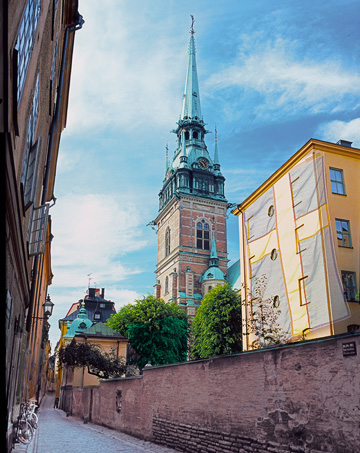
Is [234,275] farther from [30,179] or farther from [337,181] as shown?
[30,179]

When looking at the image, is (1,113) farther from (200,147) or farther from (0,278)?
(200,147)

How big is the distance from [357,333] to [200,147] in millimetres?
59619

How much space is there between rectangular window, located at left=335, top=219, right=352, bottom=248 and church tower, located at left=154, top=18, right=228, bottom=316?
34.8 metres

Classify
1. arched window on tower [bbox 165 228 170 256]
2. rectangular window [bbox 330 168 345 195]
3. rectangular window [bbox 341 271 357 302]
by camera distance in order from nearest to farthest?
rectangular window [bbox 341 271 357 302] < rectangular window [bbox 330 168 345 195] < arched window on tower [bbox 165 228 170 256]

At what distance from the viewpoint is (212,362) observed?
10.4m

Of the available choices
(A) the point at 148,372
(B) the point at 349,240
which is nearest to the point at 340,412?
(A) the point at 148,372

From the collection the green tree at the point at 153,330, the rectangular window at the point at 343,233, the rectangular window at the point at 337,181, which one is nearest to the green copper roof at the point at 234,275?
the green tree at the point at 153,330

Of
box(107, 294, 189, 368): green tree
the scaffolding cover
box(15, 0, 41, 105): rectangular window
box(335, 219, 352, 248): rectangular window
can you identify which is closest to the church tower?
box(107, 294, 189, 368): green tree

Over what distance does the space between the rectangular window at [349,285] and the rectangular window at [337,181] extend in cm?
355

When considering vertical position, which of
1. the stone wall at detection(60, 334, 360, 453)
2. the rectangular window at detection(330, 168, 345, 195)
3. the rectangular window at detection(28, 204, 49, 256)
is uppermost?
the rectangular window at detection(330, 168, 345, 195)

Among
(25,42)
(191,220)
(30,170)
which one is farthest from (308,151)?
(191,220)

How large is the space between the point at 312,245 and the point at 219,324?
1755 cm

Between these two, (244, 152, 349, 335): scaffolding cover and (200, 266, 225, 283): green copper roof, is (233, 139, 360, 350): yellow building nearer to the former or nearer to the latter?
(244, 152, 349, 335): scaffolding cover

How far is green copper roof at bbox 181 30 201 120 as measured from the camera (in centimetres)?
6656
